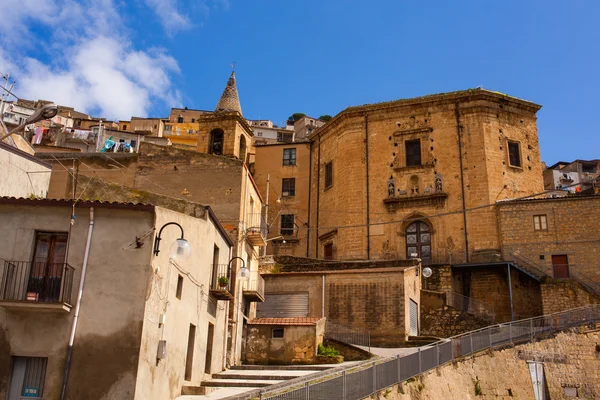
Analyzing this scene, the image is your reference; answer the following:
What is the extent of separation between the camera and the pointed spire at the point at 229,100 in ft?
127

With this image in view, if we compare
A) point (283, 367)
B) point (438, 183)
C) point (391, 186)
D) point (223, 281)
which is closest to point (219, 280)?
point (223, 281)

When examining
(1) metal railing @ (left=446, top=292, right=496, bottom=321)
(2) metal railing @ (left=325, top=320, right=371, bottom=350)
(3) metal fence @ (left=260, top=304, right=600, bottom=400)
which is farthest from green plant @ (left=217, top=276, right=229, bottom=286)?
(1) metal railing @ (left=446, top=292, right=496, bottom=321)

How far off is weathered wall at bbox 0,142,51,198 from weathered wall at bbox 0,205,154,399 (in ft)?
10.1

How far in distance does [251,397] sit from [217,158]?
15.0 meters

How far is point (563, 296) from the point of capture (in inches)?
1252

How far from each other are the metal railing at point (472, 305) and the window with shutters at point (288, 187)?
45.6ft

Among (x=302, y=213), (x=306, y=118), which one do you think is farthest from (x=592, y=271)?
(x=306, y=118)

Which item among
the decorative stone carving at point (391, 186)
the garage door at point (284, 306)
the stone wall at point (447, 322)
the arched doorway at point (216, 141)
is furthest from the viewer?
the decorative stone carving at point (391, 186)

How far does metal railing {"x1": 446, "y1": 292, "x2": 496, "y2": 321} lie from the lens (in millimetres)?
33188

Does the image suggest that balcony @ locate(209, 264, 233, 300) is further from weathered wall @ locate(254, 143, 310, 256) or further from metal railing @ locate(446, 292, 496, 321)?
weathered wall @ locate(254, 143, 310, 256)

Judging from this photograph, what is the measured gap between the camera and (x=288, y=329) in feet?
78.1

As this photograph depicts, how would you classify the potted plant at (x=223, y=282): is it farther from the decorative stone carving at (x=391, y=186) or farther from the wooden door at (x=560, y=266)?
the wooden door at (x=560, y=266)

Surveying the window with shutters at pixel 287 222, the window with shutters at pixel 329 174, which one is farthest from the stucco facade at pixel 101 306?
the window with shutters at pixel 287 222

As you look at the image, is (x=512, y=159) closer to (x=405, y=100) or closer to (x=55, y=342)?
(x=405, y=100)
